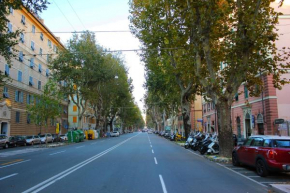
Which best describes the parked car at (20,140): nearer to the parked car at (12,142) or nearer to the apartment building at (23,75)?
the parked car at (12,142)

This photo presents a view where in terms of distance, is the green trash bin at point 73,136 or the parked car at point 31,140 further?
the green trash bin at point 73,136

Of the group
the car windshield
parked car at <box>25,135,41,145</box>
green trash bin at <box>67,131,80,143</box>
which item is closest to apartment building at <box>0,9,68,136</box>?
parked car at <box>25,135,41,145</box>

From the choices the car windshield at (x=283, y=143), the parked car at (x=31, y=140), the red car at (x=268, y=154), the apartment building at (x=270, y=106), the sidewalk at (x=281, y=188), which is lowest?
the parked car at (x=31, y=140)

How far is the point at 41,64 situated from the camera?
4416 cm

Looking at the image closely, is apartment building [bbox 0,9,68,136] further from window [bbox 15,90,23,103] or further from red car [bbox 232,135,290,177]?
red car [bbox 232,135,290,177]

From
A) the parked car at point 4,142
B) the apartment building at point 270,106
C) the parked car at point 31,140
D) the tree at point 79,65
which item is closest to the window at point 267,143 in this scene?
the apartment building at point 270,106

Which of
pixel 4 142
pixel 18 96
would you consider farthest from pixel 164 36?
pixel 18 96

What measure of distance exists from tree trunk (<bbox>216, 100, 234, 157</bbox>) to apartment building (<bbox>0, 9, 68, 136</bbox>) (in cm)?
2333

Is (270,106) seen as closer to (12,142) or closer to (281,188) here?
(281,188)

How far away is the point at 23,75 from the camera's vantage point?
1467 inches

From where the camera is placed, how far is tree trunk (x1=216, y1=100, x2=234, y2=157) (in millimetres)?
14633

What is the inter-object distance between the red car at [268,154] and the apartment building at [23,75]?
26343 mm

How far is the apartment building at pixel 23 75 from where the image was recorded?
33000 millimetres

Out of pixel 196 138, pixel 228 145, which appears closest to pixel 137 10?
pixel 196 138
